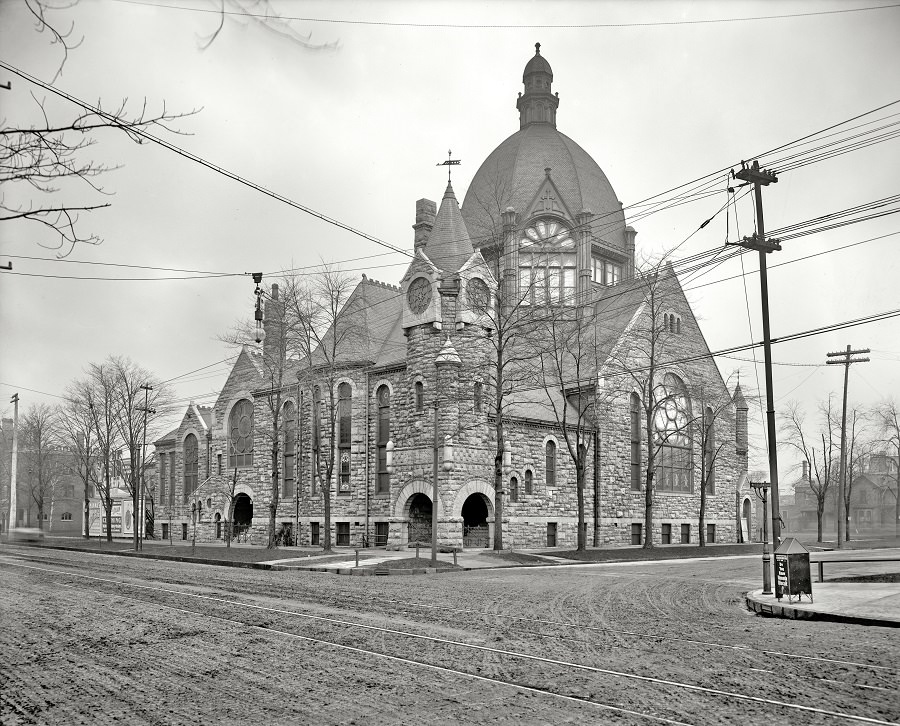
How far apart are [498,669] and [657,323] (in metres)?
39.3

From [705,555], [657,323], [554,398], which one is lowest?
[705,555]

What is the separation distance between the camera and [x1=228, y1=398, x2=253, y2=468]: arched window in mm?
49094

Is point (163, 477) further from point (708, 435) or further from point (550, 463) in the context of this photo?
point (708, 435)

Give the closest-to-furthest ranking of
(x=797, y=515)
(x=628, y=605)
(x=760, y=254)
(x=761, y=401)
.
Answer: (x=628, y=605), (x=760, y=254), (x=761, y=401), (x=797, y=515)

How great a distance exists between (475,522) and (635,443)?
1210cm

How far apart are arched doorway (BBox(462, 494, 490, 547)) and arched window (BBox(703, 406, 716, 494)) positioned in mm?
13746

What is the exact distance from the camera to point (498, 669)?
9414mm

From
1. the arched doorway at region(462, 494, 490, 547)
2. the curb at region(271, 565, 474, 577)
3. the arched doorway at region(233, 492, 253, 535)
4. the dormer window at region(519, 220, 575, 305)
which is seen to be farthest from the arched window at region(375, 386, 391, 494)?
the dormer window at region(519, 220, 575, 305)

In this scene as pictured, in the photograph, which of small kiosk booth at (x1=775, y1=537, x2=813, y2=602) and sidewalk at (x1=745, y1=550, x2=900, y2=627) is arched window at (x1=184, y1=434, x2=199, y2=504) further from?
small kiosk booth at (x1=775, y1=537, x2=813, y2=602)

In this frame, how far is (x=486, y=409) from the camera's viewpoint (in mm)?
36750

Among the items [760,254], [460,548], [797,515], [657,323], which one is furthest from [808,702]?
[797,515]

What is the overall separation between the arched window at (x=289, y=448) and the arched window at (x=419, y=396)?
11.6 metres

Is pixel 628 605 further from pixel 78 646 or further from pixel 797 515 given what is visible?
pixel 797 515

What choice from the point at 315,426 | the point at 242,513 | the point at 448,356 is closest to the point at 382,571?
the point at 448,356
